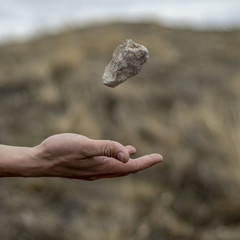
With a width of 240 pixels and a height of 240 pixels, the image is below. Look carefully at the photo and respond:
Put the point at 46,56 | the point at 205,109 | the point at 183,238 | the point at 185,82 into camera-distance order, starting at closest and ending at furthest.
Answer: the point at 183,238 < the point at 205,109 < the point at 185,82 < the point at 46,56

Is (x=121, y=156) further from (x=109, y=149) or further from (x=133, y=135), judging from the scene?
(x=133, y=135)

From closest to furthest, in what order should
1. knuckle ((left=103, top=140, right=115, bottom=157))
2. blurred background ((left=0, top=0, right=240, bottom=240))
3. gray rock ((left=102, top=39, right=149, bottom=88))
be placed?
knuckle ((left=103, top=140, right=115, bottom=157))
gray rock ((left=102, top=39, right=149, bottom=88))
blurred background ((left=0, top=0, right=240, bottom=240))

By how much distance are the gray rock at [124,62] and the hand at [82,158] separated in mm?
164

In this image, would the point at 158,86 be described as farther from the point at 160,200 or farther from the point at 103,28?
the point at 103,28

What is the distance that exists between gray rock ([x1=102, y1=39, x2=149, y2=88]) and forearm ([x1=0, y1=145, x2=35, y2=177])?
0.25 m

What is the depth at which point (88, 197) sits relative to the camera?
468 cm

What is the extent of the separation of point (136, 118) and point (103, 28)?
553 cm

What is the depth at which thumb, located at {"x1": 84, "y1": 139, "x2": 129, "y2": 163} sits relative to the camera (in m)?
1.44

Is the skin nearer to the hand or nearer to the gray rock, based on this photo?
the hand

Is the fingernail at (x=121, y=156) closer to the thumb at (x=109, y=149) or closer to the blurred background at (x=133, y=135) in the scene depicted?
the thumb at (x=109, y=149)

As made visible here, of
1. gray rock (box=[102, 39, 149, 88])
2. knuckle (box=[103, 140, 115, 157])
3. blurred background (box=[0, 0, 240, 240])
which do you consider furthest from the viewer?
blurred background (box=[0, 0, 240, 240])

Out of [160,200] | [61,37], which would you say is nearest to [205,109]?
[160,200]

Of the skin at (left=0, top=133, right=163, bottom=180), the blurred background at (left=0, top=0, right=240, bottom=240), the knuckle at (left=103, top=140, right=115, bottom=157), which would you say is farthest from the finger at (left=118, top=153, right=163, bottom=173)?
the blurred background at (left=0, top=0, right=240, bottom=240)

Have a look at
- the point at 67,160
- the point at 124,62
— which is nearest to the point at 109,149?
the point at 67,160
